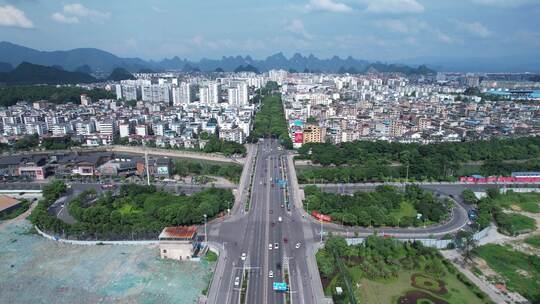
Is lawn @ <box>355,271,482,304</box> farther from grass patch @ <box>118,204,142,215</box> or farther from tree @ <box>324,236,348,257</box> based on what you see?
grass patch @ <box>118,204,142,215</box>

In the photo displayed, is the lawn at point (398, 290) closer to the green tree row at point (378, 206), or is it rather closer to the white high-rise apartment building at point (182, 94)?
the green tree row at point (378, 206)

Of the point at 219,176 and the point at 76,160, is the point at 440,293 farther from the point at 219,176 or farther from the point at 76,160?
the point at 76,160

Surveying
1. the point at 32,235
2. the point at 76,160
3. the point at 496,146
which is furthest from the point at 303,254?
the point at 496,146

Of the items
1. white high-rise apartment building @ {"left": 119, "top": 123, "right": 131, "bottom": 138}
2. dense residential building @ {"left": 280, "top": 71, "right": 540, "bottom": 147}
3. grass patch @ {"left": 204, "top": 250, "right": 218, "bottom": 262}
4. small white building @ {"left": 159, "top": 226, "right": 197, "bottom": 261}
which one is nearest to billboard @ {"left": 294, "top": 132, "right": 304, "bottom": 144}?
dense residential building @ {"left": 280, "top": 71, "right": 540, "bottom": 147}

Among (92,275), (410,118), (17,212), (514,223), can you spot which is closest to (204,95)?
(410,118)

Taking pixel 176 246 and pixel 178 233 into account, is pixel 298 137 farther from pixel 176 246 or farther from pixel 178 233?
pixel 176 246
